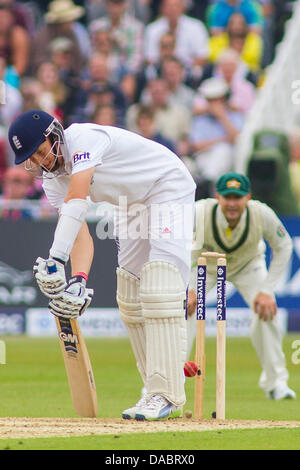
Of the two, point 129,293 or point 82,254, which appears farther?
point 129,293

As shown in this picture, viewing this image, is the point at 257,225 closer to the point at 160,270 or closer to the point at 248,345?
the point at 160,270

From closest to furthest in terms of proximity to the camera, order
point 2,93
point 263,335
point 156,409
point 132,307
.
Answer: point 156,409 < point 132,307 < point 263,335 < point 2,93

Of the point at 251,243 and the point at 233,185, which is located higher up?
the point at 233,185

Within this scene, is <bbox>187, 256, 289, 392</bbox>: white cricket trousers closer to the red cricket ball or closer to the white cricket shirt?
the red cricket ball

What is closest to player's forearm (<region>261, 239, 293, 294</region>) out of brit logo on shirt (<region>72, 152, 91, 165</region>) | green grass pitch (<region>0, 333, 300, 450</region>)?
green grass pitch (<region>0, 333, 300, 450</region>)

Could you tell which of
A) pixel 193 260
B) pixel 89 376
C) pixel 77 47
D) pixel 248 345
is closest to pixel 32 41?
pixel 77 47

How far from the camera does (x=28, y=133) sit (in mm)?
5238

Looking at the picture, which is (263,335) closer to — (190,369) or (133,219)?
(190,369)

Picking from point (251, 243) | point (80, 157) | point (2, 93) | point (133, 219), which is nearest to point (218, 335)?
point (133, 219)

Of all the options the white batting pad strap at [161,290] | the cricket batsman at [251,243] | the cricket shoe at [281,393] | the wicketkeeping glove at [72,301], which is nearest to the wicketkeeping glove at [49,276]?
the wicketkeeping glove at [72,301]

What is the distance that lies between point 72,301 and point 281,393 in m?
3.13

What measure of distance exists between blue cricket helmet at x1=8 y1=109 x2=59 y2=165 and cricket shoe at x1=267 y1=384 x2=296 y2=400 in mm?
3536

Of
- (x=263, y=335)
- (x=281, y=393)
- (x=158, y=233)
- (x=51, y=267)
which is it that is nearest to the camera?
(x=51, y=267)

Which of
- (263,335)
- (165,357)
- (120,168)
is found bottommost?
(165,357)
